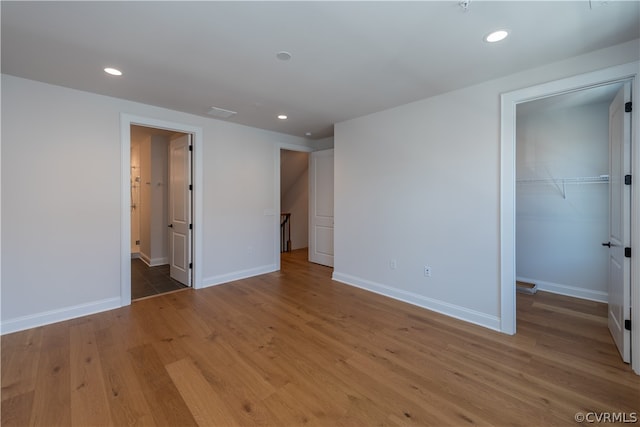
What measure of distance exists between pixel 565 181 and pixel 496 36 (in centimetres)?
290

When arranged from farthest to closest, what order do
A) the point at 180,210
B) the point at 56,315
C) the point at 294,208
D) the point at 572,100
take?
the point at 294,208 < the point at 180,210 < the point at 572,100 < the point at 56,315

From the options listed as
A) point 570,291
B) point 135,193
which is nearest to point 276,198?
point 135,193

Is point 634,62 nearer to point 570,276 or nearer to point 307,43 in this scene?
point 307,43

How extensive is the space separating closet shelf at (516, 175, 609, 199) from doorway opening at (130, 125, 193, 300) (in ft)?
17.1

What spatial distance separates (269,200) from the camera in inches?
199

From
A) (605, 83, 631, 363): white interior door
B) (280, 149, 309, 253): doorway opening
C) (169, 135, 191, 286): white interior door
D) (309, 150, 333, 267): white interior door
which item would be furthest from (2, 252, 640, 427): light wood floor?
(280, 149, 309, 253): doorway opening

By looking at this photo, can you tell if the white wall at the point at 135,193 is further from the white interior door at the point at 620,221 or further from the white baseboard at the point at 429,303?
the white interior door at the point at 620,221

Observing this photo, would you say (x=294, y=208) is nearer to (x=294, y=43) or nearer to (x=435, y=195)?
(x=435, y=195)

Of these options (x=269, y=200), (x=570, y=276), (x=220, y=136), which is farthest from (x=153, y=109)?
(x=570, y=276)

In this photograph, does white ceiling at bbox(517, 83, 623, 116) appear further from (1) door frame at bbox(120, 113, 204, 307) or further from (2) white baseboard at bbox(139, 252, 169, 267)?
(2) white baseboard at bbox(139, 252, 169, 267)

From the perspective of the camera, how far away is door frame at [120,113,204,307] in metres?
3.42

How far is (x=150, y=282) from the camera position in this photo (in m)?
4.49

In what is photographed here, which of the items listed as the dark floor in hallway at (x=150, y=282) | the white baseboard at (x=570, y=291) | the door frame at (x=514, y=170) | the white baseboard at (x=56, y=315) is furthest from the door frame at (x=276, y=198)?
the white baseboard at (x=570, y=291)

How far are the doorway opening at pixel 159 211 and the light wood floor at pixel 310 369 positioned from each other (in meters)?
1.16
